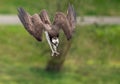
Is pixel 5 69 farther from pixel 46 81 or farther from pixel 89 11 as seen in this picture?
pixel 89 11

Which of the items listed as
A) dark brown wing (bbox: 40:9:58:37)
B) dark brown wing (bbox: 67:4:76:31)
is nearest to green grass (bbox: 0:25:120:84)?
dark brown wing (bbox: 67:4:76:31)

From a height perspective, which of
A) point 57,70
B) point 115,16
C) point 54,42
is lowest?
point 115,16

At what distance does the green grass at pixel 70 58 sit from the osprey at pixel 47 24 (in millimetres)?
18372

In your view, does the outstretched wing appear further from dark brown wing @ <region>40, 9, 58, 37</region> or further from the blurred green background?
the blurred green background

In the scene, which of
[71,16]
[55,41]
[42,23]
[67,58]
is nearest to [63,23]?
[71,16]

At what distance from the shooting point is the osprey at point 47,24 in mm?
4672

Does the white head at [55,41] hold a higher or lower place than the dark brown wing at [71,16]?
higher

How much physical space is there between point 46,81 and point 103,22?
885cm

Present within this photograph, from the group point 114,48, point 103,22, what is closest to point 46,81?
point 114,48

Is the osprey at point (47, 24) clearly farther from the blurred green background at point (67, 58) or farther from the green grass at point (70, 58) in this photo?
the green grass at point (70, 58)

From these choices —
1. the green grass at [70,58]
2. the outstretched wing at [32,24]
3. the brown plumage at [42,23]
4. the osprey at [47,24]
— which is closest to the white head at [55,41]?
the osprey at [47,24]

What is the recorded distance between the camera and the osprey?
184 inches

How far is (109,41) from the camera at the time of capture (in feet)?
96.2

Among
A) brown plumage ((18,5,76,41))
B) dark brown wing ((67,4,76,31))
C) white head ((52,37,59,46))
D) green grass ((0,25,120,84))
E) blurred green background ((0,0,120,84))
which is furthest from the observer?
green grass ((0,25,120,84))
